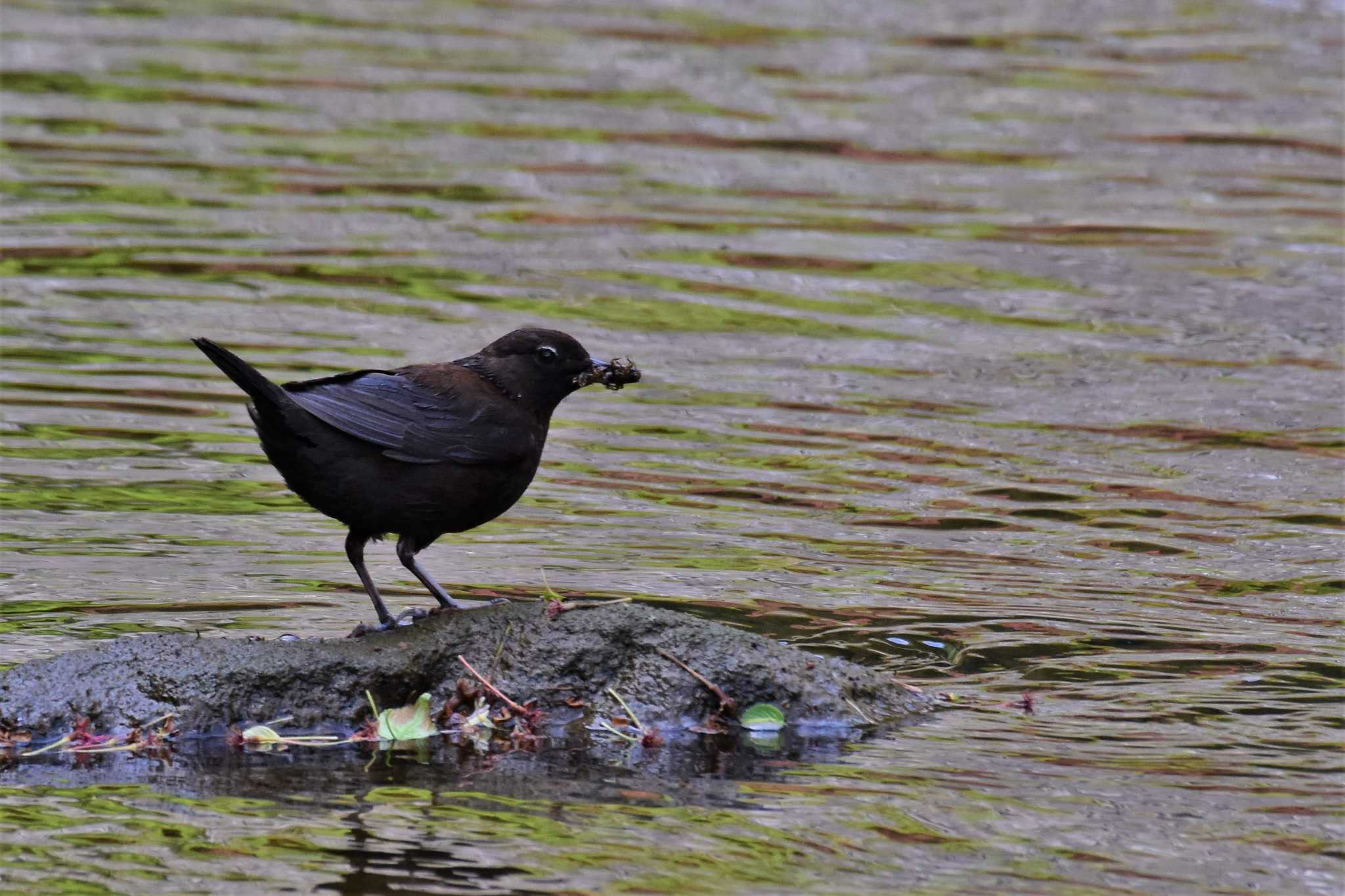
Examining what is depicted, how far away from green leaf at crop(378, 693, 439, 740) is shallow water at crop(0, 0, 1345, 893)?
0.14 m

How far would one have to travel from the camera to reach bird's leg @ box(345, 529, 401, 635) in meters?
5.94

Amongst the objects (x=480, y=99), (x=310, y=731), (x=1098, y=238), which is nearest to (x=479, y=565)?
(x=310, y=731)

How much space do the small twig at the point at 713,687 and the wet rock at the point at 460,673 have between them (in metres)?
0.02

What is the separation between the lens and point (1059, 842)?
4.87 meters

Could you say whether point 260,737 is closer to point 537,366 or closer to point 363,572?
point 363,572

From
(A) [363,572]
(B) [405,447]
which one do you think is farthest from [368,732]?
(B) [405,447]

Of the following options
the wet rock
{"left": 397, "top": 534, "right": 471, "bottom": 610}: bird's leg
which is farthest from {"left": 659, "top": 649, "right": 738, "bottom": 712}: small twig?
{"left": 397, "top": 534, "right": 471, "bottom": 610}: bird's leg

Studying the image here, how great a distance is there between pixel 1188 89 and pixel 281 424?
43.3 feet

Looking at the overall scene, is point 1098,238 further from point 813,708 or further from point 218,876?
point 218,876

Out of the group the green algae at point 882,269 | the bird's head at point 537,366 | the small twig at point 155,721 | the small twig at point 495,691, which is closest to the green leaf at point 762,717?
the small twig at point 495,691

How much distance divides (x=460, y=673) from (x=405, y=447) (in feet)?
2.26

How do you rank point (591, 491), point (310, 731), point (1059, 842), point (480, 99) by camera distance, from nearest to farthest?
point (1059, 842) → point (310, 731) → point (591, 491) → point (480, 99)

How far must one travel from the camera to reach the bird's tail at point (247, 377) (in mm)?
5430

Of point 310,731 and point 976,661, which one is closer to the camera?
point 310,731
